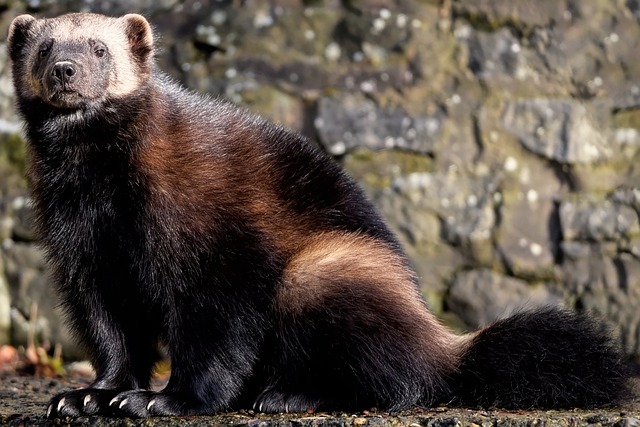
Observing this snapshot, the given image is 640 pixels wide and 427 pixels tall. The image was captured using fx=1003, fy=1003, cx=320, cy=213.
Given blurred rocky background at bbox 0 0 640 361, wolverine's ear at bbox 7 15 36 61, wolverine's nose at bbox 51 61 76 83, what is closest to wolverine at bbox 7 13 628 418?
wolverine's nose at bbox 51 61 76 83

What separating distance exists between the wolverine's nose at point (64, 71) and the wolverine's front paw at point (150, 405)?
1.09 m

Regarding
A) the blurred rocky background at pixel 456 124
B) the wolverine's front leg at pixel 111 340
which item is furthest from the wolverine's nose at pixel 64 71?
the blurred rocky background at pixel 456 124

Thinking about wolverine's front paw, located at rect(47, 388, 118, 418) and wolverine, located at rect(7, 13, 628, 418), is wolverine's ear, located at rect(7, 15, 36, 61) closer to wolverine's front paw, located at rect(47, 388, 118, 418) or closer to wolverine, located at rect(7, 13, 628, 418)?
wolverine, located at rect(7, 13, 628, 418)

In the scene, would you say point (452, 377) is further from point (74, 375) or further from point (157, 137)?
point (74, 375)

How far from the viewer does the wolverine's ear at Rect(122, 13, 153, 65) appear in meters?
3.78

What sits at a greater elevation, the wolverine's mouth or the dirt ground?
the wolverine's mouth

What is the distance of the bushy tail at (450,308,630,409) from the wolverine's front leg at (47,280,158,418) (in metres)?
1.16

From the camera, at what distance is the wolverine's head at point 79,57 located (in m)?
3.45

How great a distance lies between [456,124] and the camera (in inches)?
221

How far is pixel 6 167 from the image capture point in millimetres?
5730

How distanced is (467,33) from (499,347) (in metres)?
2.76

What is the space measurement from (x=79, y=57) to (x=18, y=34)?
1.38ft

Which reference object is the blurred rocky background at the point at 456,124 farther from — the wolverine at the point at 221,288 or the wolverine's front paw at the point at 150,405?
the wolverine's front paw at the point at 150,405

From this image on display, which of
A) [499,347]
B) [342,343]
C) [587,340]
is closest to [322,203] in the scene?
[342,343]
